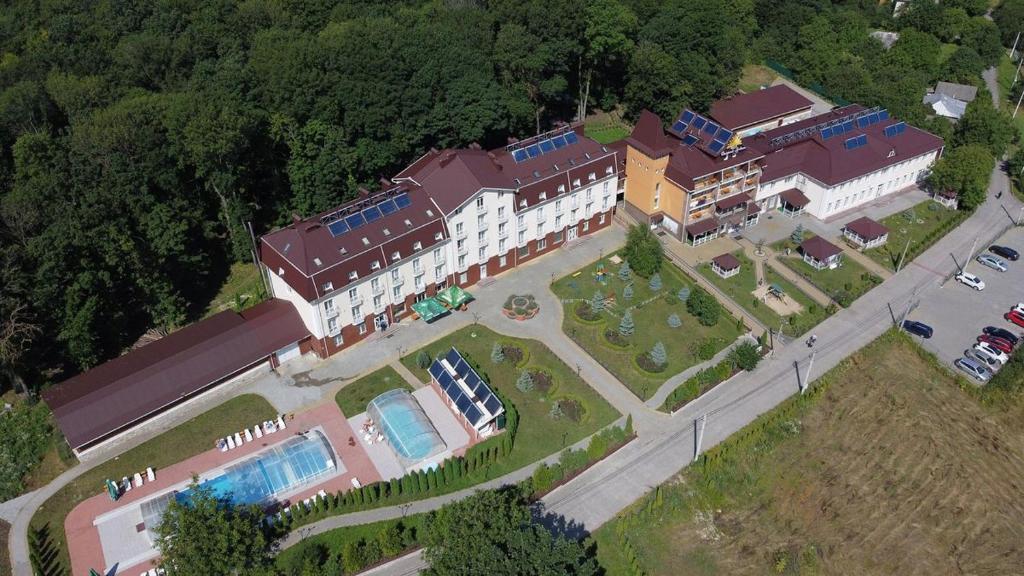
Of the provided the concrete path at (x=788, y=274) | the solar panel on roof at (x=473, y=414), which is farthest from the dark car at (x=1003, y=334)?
the solar panel on roof at (x=473, y=414)

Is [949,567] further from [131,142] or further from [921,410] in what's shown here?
[131,142]

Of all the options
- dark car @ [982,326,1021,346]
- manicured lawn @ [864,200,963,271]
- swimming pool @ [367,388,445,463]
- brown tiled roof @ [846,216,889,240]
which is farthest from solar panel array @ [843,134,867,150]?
swimming pool @ [367,388,445,463]

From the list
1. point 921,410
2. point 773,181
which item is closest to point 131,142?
point 773,181

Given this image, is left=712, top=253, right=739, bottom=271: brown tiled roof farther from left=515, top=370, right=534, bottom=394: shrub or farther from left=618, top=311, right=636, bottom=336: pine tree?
left=515, top=370, right=534, bottom=394: shrub

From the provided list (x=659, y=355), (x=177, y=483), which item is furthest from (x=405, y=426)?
(x=659, y=355)

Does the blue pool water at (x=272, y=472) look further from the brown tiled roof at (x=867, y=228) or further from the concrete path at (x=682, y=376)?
the brown tiled roof at (x=867, y=228)
